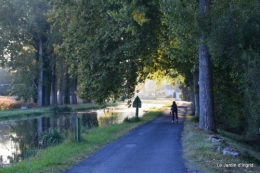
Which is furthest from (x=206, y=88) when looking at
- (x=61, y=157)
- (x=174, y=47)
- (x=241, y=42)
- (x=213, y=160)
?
(x=61, y=157)

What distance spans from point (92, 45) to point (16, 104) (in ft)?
106

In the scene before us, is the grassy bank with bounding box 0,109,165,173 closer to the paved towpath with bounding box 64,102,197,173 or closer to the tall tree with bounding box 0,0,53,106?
the paved towpath with bounding box 64,102,197,173

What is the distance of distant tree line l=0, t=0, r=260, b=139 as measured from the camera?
17.7 m

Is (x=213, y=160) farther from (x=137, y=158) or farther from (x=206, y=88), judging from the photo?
(x=206, y=88)

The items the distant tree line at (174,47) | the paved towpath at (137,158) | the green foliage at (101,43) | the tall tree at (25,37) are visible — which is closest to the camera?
the paved towpath at (137,158)

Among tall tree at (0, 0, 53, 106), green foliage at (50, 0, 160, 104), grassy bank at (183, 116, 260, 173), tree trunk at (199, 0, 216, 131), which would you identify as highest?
tall tree at (0, 0, 53, 106)

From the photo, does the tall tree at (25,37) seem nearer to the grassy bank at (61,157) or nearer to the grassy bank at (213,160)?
the grassy bank at (61,157)

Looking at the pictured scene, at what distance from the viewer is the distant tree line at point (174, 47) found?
1769cm

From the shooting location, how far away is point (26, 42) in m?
56.0

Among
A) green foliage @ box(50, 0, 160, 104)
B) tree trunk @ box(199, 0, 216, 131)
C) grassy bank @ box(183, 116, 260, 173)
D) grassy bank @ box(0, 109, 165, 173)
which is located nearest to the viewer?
grassy bank @ box(183, 116, 260, 173)

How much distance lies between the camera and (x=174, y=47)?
24.6m

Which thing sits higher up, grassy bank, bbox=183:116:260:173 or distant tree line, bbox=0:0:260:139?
distant tree line, bbox=0:0:260:139

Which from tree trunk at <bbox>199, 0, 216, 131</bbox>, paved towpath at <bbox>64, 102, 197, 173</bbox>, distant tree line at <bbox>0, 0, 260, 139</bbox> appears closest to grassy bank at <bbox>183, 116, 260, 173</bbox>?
paved towpath at <bbox>64, 102, 197, 173</bbox>

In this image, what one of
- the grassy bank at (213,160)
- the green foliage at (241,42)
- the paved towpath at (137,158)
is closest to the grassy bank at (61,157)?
the paved towpath at (137,158)
